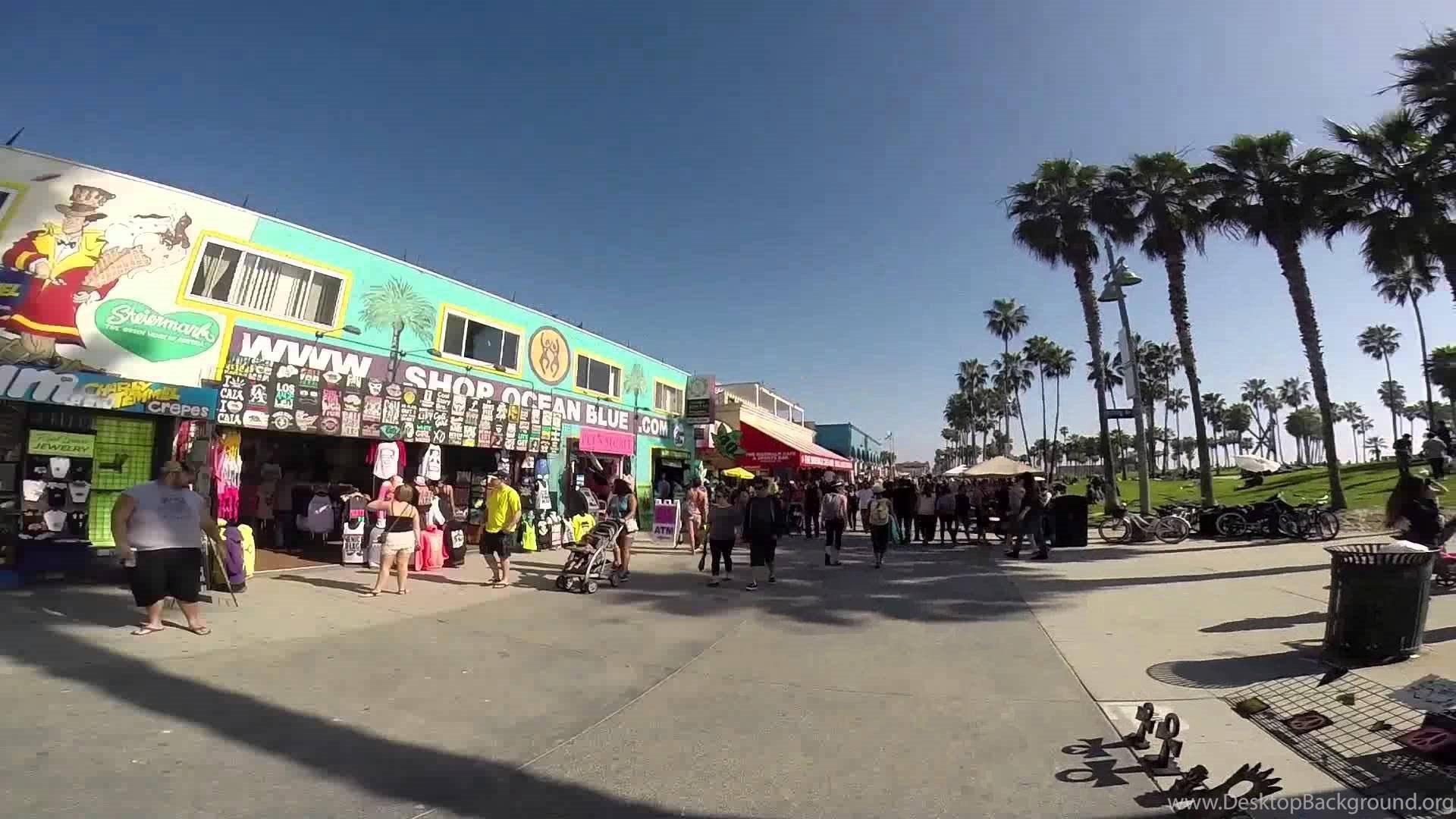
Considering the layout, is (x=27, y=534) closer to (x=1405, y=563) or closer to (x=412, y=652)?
(x=412, y=652)

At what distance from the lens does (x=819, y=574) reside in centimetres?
1230

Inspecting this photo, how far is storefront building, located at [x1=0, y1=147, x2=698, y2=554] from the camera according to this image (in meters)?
9.26

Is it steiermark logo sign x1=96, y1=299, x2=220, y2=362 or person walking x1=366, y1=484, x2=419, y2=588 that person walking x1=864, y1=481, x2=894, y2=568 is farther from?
steiermark logo sign x1=96, y1=299, x2=220, y2=362

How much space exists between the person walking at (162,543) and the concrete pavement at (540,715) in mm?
334

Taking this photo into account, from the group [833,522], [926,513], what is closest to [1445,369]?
[926,513]

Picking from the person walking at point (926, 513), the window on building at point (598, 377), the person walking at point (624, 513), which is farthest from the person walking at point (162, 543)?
the person walking at point (926, 513)

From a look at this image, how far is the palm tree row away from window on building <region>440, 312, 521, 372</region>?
18.2 metres

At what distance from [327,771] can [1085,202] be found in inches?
1088

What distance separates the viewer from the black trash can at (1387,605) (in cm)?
568

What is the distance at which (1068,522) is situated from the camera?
16.4 m

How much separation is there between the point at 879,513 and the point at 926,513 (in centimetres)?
557

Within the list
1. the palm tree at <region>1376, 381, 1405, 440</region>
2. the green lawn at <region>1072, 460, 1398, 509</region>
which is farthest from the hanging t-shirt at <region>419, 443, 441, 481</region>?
the palm tree at <region>1376, 381, 1405, 440</region>

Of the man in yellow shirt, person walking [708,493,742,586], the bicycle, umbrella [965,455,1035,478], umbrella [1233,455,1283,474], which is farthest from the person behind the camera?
umbrella [1233,455,1283,474]

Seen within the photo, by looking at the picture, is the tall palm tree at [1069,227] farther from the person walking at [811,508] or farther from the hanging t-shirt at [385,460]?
the hanging t-shirt at [385,460]
